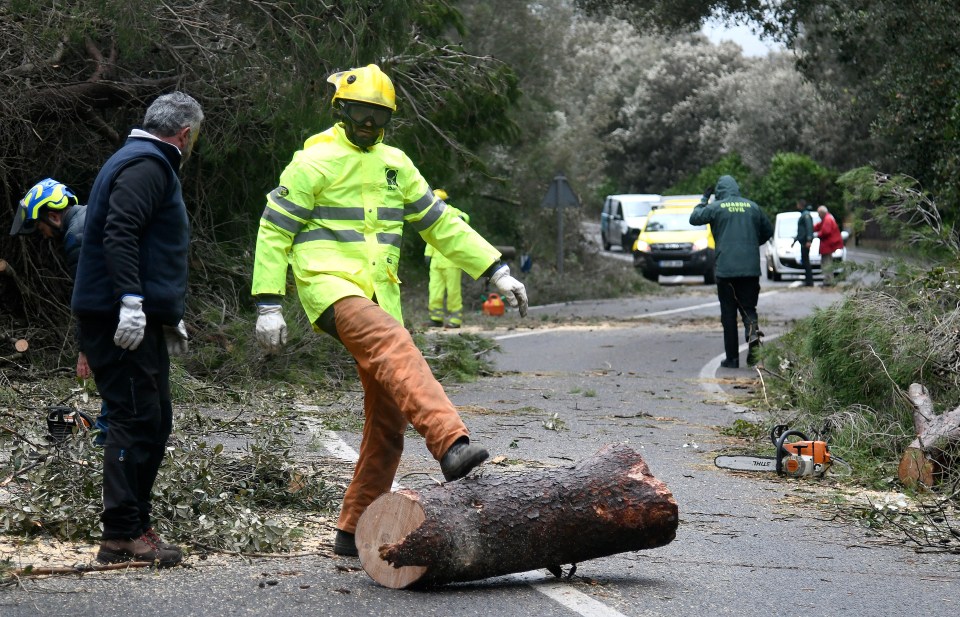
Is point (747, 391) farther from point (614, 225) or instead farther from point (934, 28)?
point (614, 225)

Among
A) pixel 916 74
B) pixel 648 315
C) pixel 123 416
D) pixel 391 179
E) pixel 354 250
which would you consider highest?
pixel 916 74

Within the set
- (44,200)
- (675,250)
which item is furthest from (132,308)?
(675,250)

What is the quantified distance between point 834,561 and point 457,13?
12241 millimetres

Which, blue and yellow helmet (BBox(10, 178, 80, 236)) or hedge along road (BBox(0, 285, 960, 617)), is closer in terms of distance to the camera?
hedge along road (BBox(0, 285, 960, 617))

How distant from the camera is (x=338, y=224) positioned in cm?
578

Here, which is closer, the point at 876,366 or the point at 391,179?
the point at 391,179

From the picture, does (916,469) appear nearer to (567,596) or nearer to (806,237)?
(567,596)

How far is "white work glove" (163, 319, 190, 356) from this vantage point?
5.70 m

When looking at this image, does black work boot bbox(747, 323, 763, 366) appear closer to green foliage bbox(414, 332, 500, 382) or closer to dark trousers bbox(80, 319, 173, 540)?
green foliage bbox(414, 332, 500, 382)

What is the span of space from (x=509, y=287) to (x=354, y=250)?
2.25ft

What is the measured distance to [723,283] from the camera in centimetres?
1451

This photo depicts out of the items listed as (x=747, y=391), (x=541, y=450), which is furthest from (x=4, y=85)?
(x=747, y=391)

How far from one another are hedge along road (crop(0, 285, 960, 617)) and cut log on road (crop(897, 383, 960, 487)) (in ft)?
1.64

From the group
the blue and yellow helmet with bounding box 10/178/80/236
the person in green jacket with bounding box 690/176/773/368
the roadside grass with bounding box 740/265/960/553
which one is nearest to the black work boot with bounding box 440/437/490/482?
the roadside grass with bounding box 740/265/960/553
